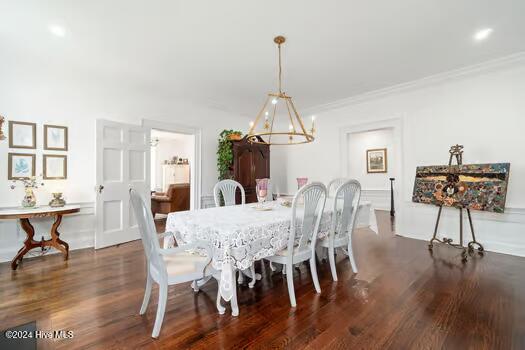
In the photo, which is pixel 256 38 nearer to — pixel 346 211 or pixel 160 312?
pixel 346 211

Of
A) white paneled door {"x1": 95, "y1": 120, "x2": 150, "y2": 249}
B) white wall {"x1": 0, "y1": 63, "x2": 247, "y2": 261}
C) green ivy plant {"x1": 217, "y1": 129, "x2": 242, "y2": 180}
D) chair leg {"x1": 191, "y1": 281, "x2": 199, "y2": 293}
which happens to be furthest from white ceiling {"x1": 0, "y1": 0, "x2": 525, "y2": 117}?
chair leg {"x1": 191, "y1": 281, "x2": 199, "y2": 293}

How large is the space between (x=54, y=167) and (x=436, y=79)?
235 inches

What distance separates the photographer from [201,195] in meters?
5.30

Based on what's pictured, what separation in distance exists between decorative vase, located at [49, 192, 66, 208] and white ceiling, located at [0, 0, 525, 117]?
179cm

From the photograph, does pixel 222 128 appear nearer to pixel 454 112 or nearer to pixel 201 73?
pixel 201 73

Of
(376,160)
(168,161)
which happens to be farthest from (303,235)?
(168,161)

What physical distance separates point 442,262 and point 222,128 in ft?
15.3

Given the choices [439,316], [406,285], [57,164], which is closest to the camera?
[439,316]

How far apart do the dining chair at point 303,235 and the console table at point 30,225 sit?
289 centimetres

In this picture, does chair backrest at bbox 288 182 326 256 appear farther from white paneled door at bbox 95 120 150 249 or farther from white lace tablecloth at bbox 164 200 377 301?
white paneled door at bbox 95 120 150 249

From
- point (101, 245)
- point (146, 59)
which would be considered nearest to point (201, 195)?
point (101, 245)

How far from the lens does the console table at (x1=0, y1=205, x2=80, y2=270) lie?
296cm

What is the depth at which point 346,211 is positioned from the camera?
2686 mm

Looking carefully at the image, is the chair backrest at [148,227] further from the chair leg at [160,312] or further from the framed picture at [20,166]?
the framed picture at [20,166]
